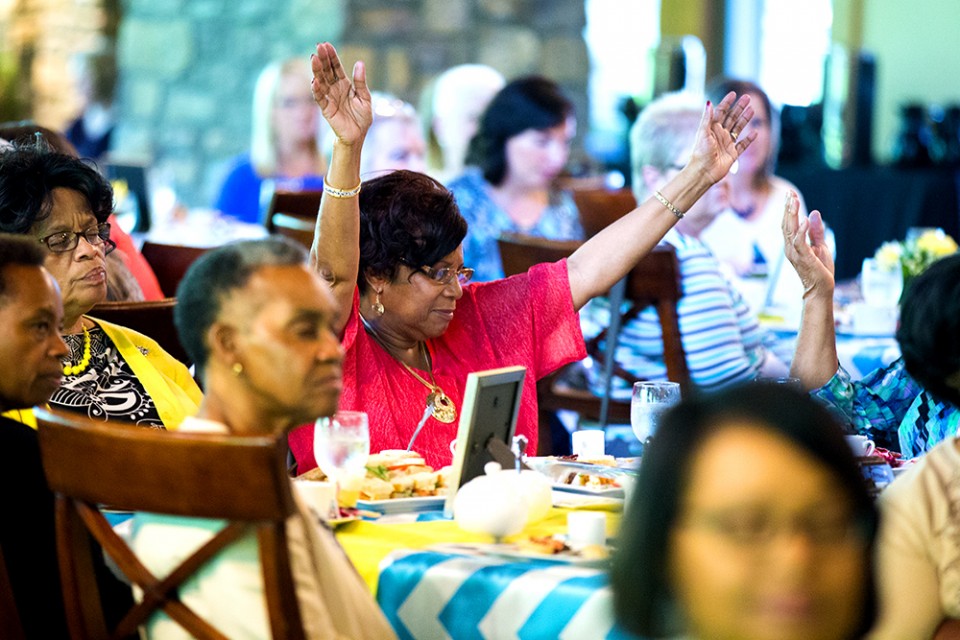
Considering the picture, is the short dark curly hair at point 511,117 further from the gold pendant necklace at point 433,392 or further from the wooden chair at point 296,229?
the gold pendant necklace at point 433,392

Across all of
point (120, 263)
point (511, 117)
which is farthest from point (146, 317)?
point (511, 117)

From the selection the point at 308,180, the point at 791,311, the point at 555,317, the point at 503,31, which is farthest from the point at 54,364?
the point at 503,31

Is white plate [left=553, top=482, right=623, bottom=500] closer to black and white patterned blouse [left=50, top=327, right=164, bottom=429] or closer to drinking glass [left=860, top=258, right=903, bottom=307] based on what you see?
black and white patterned blouse [left=50, top=327, right=164, bottom=429]

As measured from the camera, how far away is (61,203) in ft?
9.00

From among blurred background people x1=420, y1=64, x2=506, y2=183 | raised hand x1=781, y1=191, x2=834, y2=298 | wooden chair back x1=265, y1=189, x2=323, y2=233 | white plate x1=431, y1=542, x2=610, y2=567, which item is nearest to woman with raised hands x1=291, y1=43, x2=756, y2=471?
raised hand x1=781, y1=191, x2=834, y2=298

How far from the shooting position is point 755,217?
5.53m

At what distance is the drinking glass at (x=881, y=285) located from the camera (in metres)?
4.35

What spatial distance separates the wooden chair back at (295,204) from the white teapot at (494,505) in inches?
127

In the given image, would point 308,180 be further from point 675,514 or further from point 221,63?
point 675,514

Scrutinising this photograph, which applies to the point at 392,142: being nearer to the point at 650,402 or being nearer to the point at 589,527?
the point at 650,402

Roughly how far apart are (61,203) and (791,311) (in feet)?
8.09

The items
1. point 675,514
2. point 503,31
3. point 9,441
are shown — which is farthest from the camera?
point 503,31

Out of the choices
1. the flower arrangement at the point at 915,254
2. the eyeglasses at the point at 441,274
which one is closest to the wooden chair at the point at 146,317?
the eyeglasses at the point at 441,274

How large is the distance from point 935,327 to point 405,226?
1.20 metres
